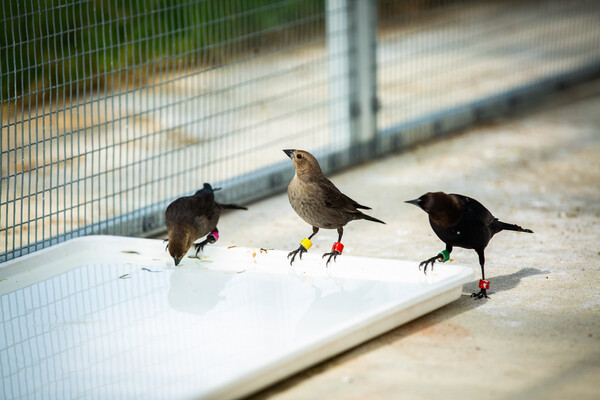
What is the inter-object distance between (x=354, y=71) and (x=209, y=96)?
3.02ft

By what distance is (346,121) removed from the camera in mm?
5766

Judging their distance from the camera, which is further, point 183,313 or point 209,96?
point 209,96

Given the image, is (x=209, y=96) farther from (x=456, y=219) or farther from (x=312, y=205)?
(x=456, y=219)

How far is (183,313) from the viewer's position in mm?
3338

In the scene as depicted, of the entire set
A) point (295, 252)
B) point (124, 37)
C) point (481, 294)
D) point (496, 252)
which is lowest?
point (496, 252)

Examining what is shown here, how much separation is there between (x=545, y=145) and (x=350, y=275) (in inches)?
117

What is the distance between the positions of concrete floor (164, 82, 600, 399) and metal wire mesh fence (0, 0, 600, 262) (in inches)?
13.3

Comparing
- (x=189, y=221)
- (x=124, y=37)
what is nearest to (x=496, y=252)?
(x=189, y=221)

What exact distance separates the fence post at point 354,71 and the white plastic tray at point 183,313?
7.07ft

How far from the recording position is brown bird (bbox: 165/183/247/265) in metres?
3.65

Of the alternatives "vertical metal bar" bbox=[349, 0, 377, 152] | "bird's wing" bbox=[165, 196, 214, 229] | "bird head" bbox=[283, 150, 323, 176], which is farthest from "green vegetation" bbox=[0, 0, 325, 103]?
"bird head" bbox=[283, 150, 323, 176]

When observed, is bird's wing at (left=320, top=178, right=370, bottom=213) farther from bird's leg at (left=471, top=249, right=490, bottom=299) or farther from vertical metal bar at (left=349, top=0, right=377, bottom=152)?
vertical metal bar at (left=349, top=0, right=377, bottom=152)

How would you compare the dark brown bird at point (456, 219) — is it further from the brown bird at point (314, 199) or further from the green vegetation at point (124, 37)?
the green vegetation at point (124, 37)

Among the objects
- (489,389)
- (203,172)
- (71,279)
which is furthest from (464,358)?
(203,172)
